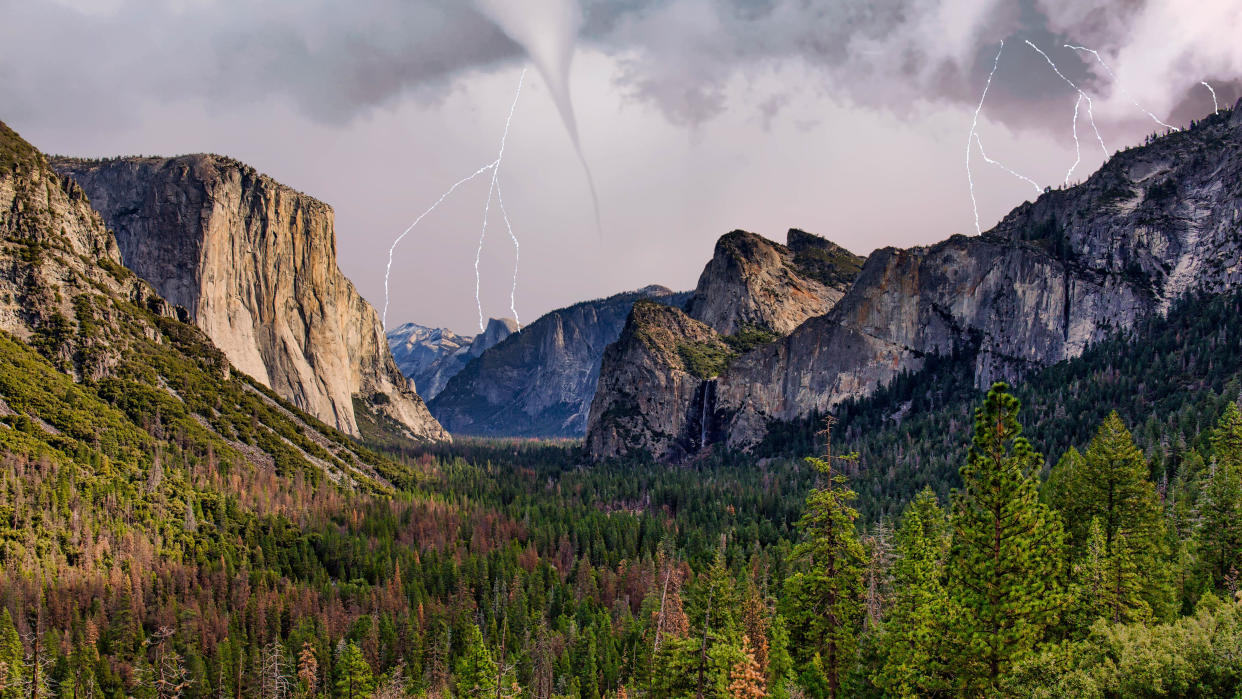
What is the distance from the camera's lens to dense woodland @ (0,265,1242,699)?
103ft

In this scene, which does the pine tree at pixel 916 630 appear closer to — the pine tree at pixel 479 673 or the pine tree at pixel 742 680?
the pine tree at pixel 742 680

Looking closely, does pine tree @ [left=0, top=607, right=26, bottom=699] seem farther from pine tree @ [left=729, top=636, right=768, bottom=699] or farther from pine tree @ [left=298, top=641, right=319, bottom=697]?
pine tree @ [left=729, top=636, right=768, bottom=699]

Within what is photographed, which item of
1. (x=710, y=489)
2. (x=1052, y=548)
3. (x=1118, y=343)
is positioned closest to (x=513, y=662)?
(x=1052, y=548)

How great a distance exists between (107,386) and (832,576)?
152 meters

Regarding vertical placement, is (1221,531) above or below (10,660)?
above

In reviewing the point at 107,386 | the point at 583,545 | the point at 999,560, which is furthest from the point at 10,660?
the point at 107,386

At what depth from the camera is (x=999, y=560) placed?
3077 centimetres

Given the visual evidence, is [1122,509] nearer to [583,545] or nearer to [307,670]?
[307,670]

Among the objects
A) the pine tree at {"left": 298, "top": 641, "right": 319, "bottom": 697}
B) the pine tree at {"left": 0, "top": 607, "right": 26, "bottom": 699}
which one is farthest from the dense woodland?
the pine tree at {"left": 0, "top": 607, "right": 26, "bottom": 699}

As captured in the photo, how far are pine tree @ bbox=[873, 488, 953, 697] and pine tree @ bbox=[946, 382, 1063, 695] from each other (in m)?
0.84

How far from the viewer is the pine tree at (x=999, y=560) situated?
30.3 metres

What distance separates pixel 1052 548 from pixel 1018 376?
17400 centimetres

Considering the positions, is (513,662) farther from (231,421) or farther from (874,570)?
(231,421)

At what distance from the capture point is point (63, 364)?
141625 millimetres
